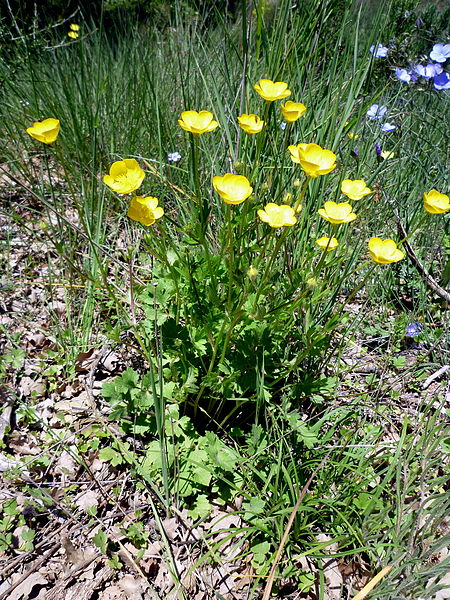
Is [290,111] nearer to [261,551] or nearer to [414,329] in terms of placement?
[414,329]

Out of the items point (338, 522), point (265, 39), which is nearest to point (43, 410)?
point (338, 522)

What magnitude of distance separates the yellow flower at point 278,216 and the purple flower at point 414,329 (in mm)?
1104

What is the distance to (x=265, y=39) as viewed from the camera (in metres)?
1.70

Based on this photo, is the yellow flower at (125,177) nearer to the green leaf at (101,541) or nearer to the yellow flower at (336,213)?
the yellow flower at (336,213)

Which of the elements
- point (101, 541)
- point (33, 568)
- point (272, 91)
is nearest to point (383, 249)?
point (272, 91)

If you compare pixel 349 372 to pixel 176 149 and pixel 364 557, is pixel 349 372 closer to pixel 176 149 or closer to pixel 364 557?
pixel 364 557

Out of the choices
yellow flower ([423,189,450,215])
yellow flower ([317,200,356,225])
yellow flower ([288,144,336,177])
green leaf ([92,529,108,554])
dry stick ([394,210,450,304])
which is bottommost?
green leaf ([92,529,108,554])

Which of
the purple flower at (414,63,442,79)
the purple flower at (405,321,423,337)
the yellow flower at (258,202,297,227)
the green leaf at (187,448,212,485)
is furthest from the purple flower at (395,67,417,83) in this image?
the green leaf at (187,448,212,485)

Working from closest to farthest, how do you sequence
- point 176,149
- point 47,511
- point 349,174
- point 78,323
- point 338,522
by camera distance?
point 338,522 < point 47,511 < point 78,323 < point 349,174 < point 176,149

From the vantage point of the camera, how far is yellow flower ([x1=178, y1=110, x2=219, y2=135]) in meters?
1.18

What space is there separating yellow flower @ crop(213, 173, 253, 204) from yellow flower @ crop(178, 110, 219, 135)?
0.56ft

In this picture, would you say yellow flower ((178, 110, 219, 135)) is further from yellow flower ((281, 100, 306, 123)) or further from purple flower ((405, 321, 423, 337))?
purple flower ((405, 321, 423, 337))

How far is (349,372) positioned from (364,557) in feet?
2.50

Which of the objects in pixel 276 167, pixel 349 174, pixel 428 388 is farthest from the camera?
pixel 349 174
